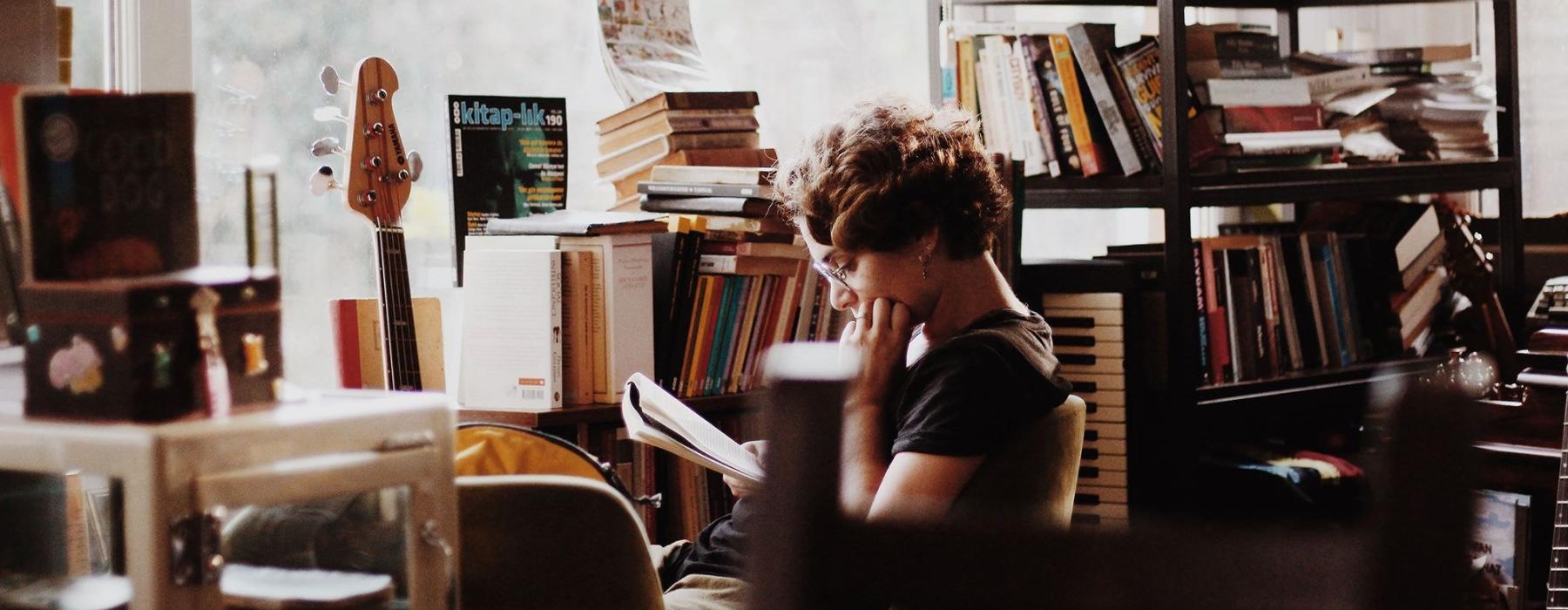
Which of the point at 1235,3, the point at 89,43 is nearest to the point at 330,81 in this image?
the point at 89,43

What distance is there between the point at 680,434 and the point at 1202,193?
148 cm

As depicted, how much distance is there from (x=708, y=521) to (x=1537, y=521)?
1569 millimetres

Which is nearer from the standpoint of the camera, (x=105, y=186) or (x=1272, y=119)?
(x=105, y=186)

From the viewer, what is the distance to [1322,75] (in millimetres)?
3080

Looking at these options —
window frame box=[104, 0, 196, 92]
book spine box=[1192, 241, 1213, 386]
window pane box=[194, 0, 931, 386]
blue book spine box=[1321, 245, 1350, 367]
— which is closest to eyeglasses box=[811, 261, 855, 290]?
window pane box=[194, 0, 931, 386]

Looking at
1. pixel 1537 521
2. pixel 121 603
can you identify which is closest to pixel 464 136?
pixel 121 603

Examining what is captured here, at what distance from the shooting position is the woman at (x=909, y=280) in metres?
1.63

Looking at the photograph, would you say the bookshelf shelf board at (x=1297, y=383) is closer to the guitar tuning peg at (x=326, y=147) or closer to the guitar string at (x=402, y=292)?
the guitar string at (x=402, y=292)

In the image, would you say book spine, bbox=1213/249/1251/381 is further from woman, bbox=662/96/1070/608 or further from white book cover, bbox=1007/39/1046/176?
woman, bbox=662/96/1070/608

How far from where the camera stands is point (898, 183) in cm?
174

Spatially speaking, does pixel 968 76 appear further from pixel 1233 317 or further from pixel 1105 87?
pixel 1233 317

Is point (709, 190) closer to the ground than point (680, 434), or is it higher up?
higher up

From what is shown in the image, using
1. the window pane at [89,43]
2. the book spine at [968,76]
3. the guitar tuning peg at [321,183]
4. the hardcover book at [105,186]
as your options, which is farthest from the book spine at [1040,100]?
the hardcover book at [105,186]

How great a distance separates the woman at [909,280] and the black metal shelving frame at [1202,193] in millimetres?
898
